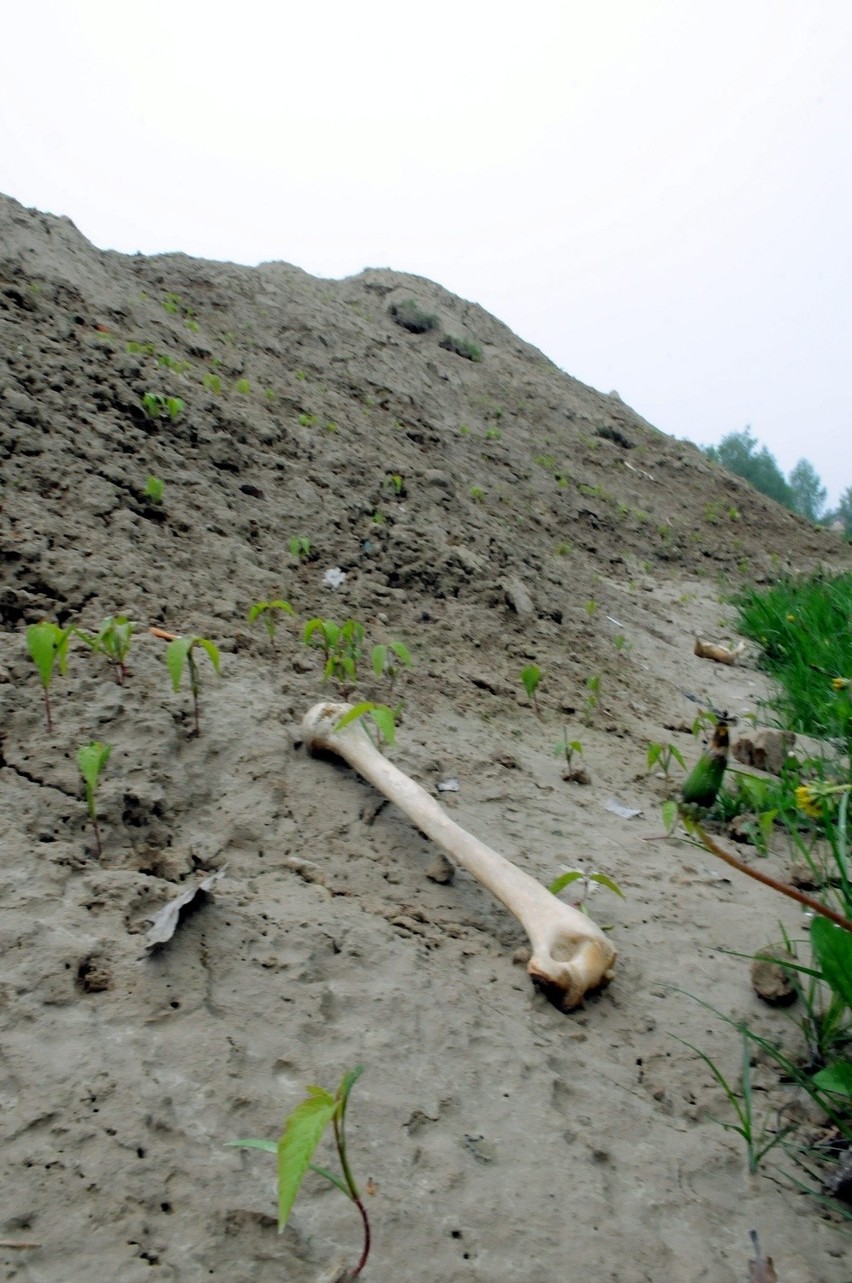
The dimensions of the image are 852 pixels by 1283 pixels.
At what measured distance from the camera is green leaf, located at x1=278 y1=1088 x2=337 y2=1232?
998mm

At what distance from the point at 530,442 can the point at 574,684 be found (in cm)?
582

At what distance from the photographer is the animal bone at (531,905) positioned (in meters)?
1.77

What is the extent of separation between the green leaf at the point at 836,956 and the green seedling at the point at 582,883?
1.70 ft

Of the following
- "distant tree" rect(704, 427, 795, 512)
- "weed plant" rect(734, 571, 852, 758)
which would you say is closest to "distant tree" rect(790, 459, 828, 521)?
"distant tree" rect(704, 427, 795, 512)

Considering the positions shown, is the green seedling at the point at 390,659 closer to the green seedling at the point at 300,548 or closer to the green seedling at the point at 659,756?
the green seedling at the point at 300,548

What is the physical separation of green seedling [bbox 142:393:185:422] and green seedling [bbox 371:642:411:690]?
1.81 metres

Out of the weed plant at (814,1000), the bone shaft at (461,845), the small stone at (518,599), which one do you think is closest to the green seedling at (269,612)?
the bone shaft at (461,845)

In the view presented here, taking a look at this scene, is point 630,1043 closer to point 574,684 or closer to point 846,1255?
point 846,1255

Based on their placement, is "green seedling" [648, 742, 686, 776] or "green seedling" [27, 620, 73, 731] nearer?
"green seedling" [27, 620, 73, 731]

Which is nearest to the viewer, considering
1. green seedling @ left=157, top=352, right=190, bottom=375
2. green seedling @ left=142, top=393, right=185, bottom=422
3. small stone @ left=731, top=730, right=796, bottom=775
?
small stone @ left=731, top=730, right=796, bottom=775

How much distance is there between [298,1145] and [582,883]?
138cm

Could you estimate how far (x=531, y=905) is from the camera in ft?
6.17

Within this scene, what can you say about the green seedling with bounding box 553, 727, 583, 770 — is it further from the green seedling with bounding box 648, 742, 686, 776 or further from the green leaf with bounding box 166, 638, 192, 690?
the green leaf with bounding box 166, 638, 192, 690

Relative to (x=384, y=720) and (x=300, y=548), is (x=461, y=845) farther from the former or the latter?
(x=300, y=548)
